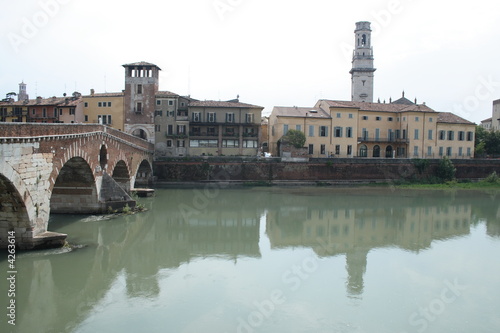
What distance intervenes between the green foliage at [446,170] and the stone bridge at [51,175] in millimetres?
34147

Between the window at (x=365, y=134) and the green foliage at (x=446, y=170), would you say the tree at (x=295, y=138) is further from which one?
the green foliage at (x=446, y=170)

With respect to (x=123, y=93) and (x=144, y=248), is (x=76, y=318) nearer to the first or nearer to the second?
(x=144, y=248)

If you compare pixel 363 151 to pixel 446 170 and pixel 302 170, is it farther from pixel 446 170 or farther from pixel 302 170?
pixel 302 170

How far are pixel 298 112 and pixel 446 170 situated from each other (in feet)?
58.0

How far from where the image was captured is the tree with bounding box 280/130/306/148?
47438 millimetres

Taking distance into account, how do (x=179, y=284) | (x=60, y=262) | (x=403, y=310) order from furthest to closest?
(x=60, y=262) < (x=179, y=284) < (x=403, y=310)

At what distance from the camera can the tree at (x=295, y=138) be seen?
47.4m

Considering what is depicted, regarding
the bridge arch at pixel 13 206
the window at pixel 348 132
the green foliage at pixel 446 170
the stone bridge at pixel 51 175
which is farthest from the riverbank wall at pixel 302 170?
the bridge arch at pixel 13 206

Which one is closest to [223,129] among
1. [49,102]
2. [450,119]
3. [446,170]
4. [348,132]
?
[348,132]

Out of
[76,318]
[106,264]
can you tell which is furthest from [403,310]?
[106,264]

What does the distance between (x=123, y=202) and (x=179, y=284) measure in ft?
42.3

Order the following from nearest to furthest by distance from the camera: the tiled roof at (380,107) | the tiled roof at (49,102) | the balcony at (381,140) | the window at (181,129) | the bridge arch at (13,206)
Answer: the bridge arch at (13,206) → the window at (181,129) → the tiled roof at (49,102) → the tiled roof at (380,107) → the balcony at (381,140)

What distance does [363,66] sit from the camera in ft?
223

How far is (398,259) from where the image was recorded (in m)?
18.7
